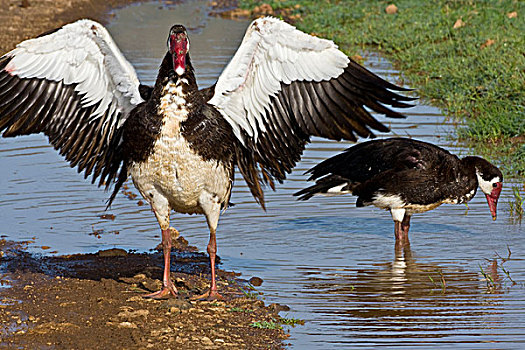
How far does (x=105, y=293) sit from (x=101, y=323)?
595 mm

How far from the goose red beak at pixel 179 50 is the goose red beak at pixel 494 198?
3193 millimetres

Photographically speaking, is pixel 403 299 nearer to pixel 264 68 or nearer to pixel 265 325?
pixel 265 325

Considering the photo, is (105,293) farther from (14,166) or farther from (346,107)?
(14,166)

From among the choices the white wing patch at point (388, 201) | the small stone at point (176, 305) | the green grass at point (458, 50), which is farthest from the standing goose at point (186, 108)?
the green grass at point (458, 50)

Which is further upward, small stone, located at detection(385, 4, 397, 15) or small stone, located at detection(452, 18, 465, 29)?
small stone, located at detection(452, 18, 465, 29)

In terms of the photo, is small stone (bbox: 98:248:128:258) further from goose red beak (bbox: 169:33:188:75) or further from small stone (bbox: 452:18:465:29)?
small stone (bbox: 452:18:465:29)

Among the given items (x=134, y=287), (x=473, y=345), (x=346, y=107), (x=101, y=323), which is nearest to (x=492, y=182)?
(x=346, y=107)

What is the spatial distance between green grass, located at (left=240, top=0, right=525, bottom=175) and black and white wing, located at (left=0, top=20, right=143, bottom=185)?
429cm

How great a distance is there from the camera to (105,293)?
6082mm

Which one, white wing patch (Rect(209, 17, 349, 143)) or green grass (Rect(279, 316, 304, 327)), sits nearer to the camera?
green grass (Rect(279, 316, 304, 327))

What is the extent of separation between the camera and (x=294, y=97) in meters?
6.36

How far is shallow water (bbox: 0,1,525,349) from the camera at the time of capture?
228 inches

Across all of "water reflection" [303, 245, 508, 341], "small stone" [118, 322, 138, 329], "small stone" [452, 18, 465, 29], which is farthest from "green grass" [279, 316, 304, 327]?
"small stone" [452, 18, 465, 29]

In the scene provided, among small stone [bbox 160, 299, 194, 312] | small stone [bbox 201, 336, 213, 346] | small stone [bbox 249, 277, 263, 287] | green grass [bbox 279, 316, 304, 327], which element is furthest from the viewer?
small stone [bbox 249, 277, 263, 287]
